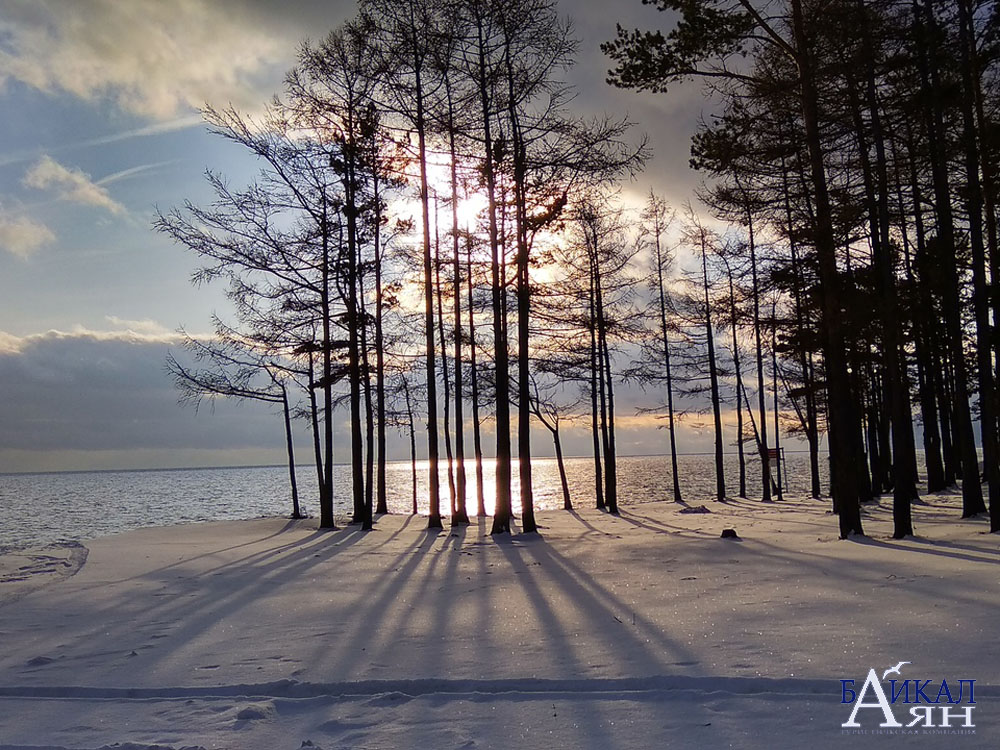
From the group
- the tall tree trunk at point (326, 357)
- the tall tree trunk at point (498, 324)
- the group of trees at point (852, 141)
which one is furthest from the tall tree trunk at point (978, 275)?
the tall tree trunk at point (326, 357)

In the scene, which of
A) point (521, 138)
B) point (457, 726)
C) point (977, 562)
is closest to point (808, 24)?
point (521, 138)

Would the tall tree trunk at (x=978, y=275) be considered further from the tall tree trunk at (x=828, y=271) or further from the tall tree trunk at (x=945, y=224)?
the tall tree trunk at (x=828, y=271)

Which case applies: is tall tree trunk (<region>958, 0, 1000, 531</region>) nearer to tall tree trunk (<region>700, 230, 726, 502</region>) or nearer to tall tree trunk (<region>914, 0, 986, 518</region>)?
tall tree trunk (<region>914, 0, 986, 518</region>)

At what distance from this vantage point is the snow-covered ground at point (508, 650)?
4.58 metres

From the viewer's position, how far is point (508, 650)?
6367mm

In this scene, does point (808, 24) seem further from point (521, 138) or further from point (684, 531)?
point (684, 531)

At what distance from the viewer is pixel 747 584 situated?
29.2 feet

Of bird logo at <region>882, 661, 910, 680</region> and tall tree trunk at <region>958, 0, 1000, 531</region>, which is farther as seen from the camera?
tall tree trunk at <region>958, 0, 1000, 531</region>

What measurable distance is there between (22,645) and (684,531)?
46.6ft

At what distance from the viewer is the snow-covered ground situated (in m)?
4.58

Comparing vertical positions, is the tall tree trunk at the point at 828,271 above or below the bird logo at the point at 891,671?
above

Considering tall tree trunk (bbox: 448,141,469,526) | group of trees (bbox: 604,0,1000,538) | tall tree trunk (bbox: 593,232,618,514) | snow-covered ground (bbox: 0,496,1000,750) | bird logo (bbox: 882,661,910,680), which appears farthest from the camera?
tall tree trunk (bbox: 593,232,618,514)

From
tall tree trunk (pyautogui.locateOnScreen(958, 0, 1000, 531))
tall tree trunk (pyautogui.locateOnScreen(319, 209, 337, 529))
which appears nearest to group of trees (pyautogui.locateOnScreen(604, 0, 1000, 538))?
tall tree trunk (pyautogui.locateOnScreen(958, 0, 1000, 531))

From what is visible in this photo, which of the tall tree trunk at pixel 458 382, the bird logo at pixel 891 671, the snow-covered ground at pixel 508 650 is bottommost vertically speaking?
the snow-covered ground at pixel 508 650
